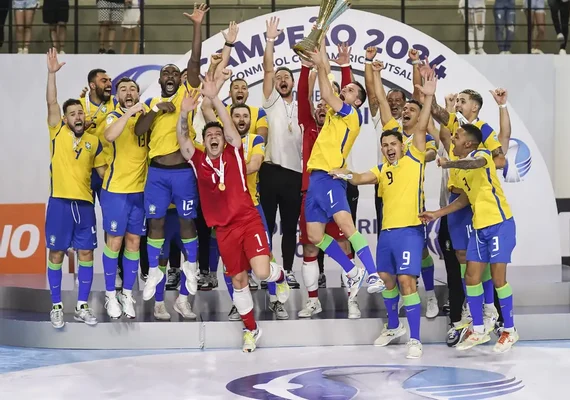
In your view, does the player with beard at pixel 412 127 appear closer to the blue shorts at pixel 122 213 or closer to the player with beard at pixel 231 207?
the player with beard at pixel 231 207

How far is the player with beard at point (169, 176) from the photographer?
7.80m

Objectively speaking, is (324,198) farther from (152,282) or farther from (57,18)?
(57,18)

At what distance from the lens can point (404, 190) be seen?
755cm

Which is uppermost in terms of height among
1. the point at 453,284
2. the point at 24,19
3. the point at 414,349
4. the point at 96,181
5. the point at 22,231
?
the point at 24,19

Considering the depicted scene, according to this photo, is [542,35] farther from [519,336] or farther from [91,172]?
[91,172]

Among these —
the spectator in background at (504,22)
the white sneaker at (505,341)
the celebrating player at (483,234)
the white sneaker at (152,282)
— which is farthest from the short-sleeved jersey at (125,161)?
the spectator in background at (504,22)

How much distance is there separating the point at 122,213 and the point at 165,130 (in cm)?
76

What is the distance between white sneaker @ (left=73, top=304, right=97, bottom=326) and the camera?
782 centimetres

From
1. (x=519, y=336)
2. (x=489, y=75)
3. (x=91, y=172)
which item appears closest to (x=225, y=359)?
(x=91, y=172)

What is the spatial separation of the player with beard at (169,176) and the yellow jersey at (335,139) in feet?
3.43

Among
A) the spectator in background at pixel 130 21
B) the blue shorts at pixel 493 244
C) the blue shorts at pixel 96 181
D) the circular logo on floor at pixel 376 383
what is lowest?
the circular logo on floor at pixel 376 383

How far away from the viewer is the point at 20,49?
1134cm

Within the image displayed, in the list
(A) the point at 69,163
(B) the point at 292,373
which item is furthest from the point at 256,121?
(B) the point at 292,373

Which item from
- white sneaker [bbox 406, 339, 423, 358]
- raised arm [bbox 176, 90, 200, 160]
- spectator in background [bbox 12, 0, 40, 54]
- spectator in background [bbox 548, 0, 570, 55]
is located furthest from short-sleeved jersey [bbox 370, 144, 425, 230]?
spectator in background [bbox 12, 0, 40, 54]
